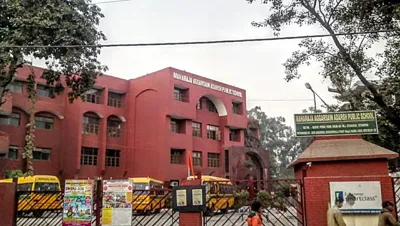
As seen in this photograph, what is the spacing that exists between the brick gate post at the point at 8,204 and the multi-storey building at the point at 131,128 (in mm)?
16686

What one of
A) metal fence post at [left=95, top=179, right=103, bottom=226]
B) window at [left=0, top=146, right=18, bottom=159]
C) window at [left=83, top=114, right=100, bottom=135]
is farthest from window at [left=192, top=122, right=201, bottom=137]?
metal fence post at [left=95, top=179, right=103, bottom=226]

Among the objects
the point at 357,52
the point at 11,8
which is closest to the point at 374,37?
the point at 357,52

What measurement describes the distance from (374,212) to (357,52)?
5947mm

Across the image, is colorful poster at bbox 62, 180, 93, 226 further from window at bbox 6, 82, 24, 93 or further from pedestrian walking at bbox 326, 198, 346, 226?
window at bbox 6, 82, 24, 93

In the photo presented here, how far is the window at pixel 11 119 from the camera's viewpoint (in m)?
27.2

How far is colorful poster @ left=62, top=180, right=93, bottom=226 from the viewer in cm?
979

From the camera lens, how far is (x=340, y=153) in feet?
32.7

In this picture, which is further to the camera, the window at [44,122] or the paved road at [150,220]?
the window at [44,122]

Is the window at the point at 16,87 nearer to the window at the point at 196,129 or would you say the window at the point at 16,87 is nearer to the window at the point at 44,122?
the window at the point at 44,122

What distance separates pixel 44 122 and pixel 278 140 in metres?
40.0

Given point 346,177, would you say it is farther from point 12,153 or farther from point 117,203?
point 12,153

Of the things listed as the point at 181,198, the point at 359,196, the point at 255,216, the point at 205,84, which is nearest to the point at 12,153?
the point at 205,84

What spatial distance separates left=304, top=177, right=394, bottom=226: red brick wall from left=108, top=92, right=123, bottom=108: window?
84.4 feet

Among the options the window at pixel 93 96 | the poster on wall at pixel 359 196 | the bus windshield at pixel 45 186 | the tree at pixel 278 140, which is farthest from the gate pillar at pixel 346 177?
the tree at pixel 278 140
